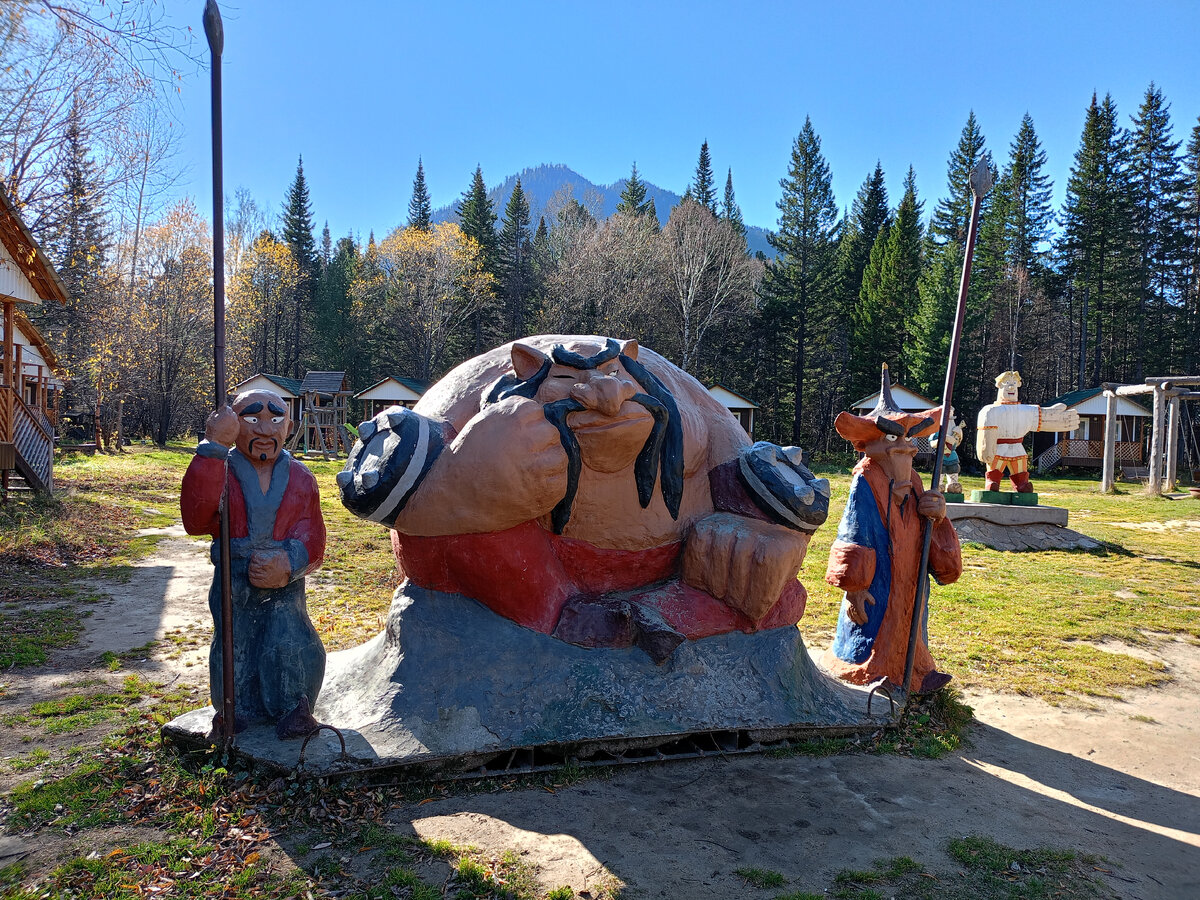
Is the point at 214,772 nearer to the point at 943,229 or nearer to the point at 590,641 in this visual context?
the point at 590,641

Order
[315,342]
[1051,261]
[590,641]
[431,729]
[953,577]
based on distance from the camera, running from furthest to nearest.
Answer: [315,342], [1051,261], [953,577], [590,641], [431,729]

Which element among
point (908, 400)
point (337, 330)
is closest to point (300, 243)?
point (337, 330)

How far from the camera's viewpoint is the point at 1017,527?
37.7 ft

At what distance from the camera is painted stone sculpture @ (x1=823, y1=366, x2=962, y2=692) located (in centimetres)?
450

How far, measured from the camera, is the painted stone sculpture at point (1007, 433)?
39.3 feet

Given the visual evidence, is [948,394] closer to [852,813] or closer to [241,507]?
[852,813]

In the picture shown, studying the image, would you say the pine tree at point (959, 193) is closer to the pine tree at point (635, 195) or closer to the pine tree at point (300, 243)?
the pine tree at point (635, 195)

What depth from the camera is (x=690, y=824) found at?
10.9 feet

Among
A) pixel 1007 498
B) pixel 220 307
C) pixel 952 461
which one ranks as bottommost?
pixel 1007 498

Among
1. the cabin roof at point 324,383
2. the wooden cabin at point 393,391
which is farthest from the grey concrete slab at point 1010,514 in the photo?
the cabin roof at point 324,383

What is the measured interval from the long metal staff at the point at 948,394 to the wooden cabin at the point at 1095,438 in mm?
27097

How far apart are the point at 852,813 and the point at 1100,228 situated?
37029 millimetres

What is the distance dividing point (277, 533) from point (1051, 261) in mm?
39475

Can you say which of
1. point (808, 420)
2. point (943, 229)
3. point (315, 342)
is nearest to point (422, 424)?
point (808, 420)
